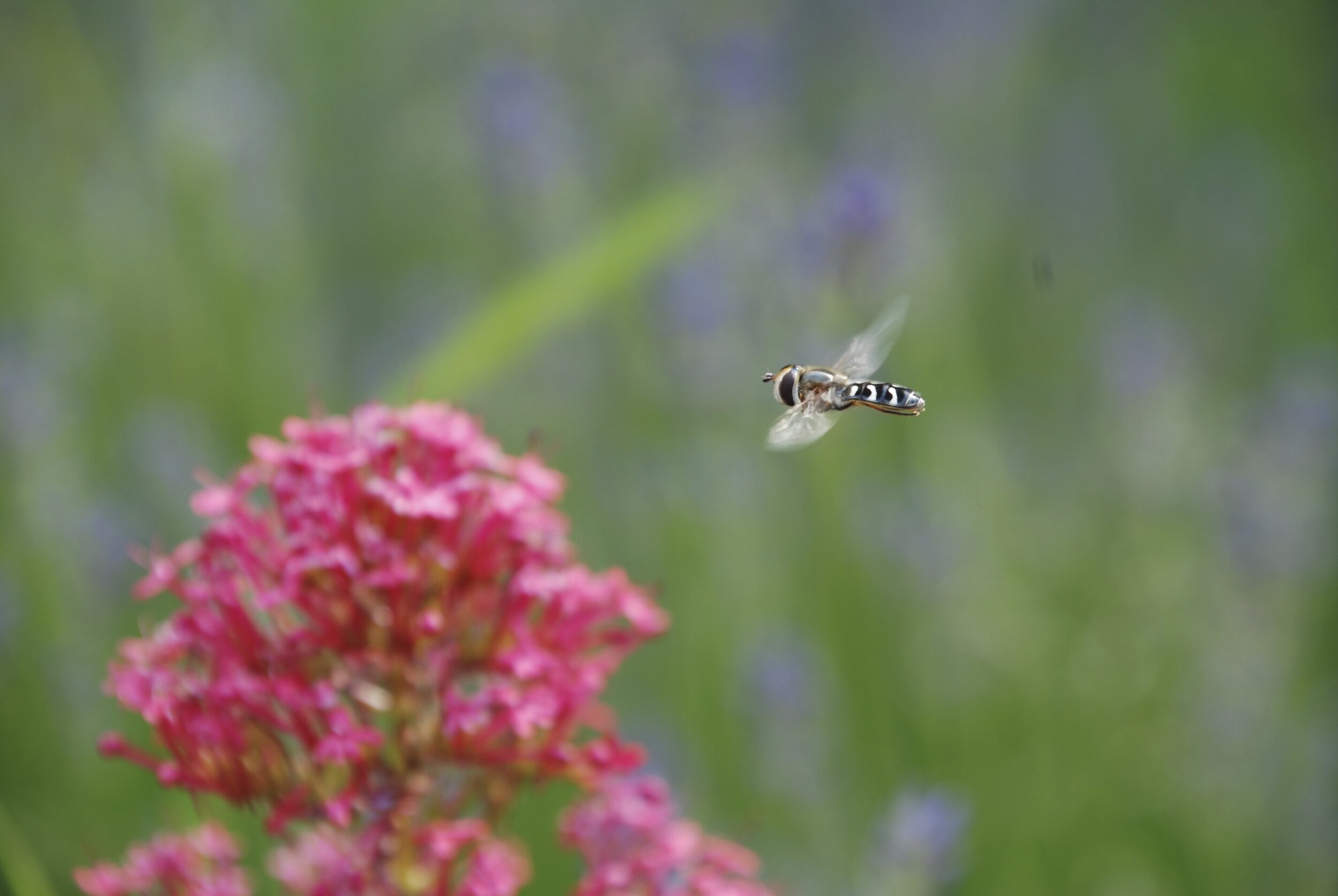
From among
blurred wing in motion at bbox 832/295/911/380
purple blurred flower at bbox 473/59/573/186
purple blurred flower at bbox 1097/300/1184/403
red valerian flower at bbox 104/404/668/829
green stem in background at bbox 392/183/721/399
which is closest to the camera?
red valerian flower at bbox 104/404/668/829

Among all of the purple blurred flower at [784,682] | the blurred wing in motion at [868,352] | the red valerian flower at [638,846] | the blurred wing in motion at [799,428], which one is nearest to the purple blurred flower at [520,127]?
the purple blurred flower at [784,682]

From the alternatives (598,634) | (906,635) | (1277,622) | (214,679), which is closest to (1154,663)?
(1277,622)

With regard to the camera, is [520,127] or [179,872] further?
[520,127]

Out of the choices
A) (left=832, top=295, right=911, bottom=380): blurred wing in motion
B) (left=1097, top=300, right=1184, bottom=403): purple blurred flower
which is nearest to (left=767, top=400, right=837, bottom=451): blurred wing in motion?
(left=832, top=295, right=911, bottom=380): blurred wing in motion

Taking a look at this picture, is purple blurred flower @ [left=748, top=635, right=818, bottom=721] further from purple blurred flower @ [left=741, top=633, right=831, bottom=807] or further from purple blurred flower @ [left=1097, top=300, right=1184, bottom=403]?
purple blurred flower @ [left=1097, top=300, right=1184, bottom=403]

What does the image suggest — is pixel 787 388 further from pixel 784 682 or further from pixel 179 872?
pixel 784 682

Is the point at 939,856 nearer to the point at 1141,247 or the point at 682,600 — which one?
the point at 682,600

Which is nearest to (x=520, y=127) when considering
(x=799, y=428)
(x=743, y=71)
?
(x=743, y=71)
